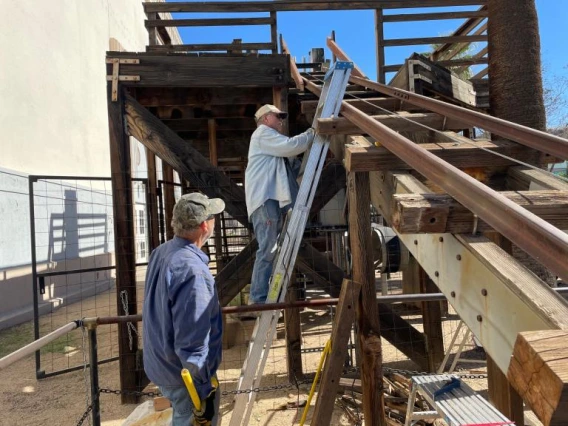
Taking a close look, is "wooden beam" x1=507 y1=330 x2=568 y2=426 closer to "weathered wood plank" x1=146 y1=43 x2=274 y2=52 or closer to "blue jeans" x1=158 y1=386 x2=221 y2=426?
"blue jeans" x1=158 y1=386 x2=221 y2=426

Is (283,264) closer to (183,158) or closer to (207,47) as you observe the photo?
(183,158)

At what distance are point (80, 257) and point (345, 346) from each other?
10158 millimetres

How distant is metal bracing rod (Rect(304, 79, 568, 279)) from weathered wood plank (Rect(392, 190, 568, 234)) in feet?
0.58

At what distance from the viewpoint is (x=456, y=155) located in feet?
7.09

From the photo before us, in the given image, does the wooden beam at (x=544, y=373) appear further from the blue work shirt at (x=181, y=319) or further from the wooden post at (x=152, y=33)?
the wooden post at (x=152, y=33)

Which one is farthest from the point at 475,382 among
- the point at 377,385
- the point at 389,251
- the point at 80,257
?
the point at 80,257

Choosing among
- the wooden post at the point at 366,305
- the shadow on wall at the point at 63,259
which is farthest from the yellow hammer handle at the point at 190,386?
the shadow on wall at the point at 63,259

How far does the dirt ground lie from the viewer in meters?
4.46

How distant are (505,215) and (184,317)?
60.9 inches

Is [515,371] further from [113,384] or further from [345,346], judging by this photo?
[113,384]

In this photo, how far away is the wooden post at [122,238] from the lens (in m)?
4.65

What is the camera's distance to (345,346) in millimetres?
2809

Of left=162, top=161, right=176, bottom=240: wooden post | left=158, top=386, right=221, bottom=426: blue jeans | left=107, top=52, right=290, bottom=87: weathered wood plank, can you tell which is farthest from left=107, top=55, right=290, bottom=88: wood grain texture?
A: left=158, top=386, right=221, bottom=426: blue jeans

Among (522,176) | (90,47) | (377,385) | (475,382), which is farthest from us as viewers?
(90,47)
